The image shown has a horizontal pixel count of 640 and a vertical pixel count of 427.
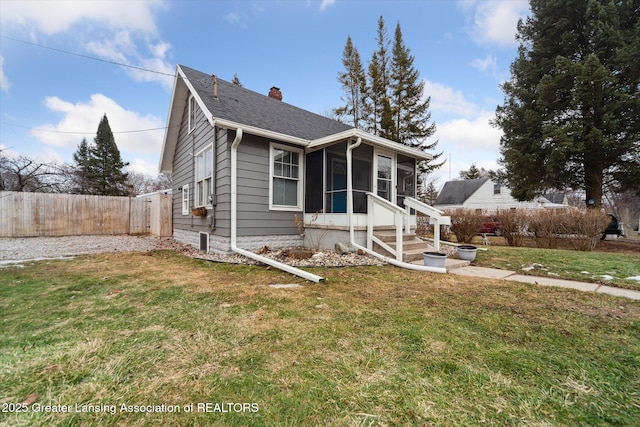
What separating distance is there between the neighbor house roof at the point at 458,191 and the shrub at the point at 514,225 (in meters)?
17.6

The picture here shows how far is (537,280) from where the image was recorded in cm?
432

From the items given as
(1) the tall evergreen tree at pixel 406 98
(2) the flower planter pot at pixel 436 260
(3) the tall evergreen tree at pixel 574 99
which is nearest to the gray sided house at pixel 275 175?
(2) the flower planter pot at pixel 436 260

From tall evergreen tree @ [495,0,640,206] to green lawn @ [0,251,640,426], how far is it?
1083cm

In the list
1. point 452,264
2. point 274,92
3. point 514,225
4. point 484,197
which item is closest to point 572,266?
point 452,264

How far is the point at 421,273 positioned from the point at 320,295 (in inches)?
90.6

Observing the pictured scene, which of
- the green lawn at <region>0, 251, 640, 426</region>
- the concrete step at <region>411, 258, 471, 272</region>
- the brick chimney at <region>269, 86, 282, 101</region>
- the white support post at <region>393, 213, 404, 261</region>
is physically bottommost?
the green lawn at <region>0, 251, 640, 426</region>

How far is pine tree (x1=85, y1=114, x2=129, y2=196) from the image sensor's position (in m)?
21.6

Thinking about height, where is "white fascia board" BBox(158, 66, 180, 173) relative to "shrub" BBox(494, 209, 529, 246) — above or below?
above

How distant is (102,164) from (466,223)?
27.4m

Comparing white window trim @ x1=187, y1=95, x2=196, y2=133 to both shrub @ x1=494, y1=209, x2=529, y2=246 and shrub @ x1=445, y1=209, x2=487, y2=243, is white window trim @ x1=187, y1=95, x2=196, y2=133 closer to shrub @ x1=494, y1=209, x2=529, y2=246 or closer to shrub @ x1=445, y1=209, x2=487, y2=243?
shrub @ x1=445, y1=209, x2=487, y2=243

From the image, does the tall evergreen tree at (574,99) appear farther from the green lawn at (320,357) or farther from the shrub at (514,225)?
the green lawn at (320,357)

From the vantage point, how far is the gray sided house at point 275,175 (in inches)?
245

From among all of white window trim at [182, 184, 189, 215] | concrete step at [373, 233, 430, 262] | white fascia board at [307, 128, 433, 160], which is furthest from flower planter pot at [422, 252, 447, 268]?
white window trim at [182, 184, 189, 215]

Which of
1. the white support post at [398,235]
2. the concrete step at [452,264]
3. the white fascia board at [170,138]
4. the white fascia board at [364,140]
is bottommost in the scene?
the concrete step at [452,264]
